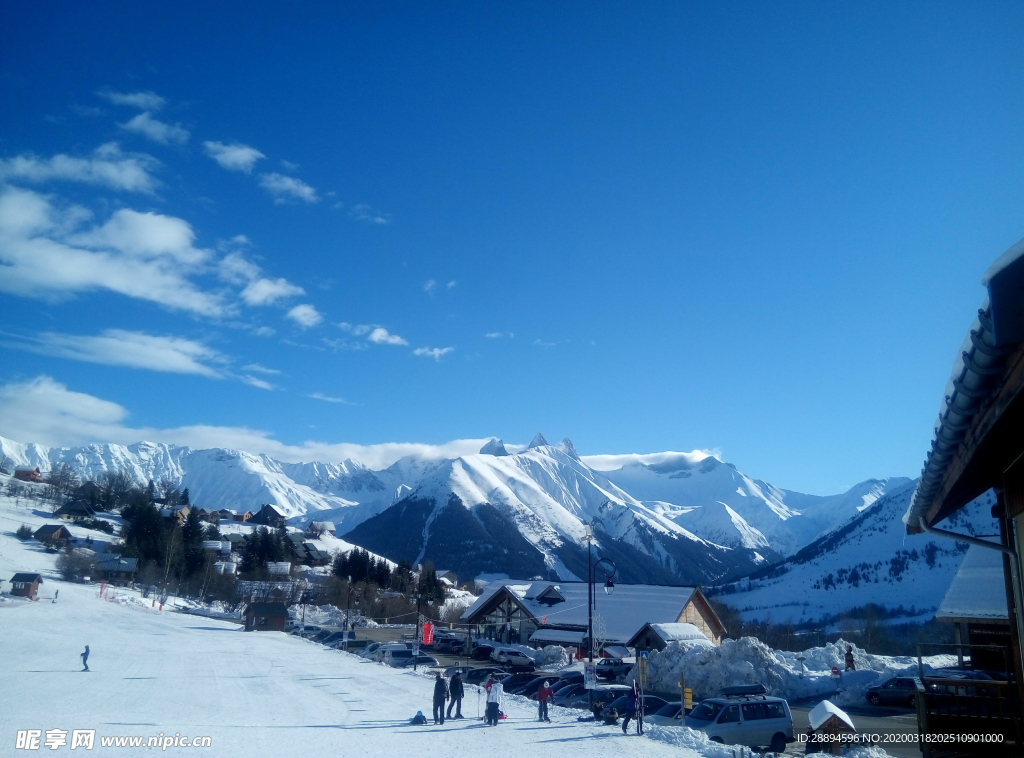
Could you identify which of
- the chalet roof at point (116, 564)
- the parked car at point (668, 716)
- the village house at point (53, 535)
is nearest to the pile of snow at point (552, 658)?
the parked car at point (668, 716)

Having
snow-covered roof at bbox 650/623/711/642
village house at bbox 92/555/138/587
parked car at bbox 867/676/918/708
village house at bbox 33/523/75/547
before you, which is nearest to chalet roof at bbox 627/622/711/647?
snow-covered roof at bbox 650/623/711/642

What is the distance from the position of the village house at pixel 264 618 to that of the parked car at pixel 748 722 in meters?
59.9

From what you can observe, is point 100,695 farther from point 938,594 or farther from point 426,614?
point 938,594

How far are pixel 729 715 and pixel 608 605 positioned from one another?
39008 mm

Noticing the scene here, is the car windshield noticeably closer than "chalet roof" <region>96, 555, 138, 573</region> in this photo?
Yes

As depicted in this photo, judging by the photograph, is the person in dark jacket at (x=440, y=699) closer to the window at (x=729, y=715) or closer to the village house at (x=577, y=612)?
the window at (x=729, y=715)

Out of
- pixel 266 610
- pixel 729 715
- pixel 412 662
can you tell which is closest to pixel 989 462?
pixel 729 715

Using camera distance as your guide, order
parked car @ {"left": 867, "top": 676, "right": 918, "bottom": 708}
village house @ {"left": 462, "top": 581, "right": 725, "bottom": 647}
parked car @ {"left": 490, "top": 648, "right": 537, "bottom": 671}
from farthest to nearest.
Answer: village house @ {"left": 462, "top": 581, "right": 725, "bottom": 647}
parked car @ {"left": 490, "top": 648, "right": 537, "bottom": 671}
parked car @ {"left": 867, "top": 676, "right": 918, "bottom": 708}

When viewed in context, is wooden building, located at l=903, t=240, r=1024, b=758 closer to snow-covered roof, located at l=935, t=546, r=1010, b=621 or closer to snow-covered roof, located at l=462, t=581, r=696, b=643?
snow-covered roof, located at l=935, t=546, r=1010, b=621

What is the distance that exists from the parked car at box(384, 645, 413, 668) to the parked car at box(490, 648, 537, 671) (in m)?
6.84

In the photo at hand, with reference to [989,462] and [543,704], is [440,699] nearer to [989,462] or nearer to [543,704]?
[543,704]

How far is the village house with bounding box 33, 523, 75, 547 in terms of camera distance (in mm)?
99931

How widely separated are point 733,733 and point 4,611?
62907mm

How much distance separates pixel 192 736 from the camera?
1917 cm
